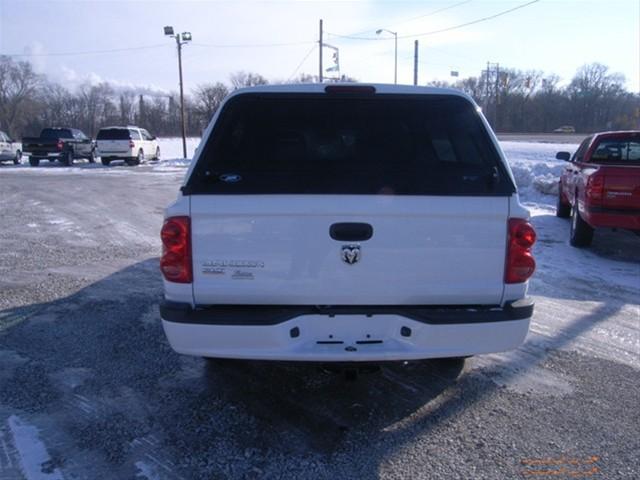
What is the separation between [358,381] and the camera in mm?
3844

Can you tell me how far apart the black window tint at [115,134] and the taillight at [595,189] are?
25622 millimetres

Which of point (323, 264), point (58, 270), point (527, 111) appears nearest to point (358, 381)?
point (323, 264)

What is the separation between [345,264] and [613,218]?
6.07 metres

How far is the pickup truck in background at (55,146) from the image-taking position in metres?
27.9

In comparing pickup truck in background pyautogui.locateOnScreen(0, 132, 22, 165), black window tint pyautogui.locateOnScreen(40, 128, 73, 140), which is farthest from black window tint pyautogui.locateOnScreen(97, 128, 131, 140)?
pickup truck in background pyautogui.locateOnScreen(0, 132, 22, 165)

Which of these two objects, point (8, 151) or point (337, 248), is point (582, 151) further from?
point (8, 151)

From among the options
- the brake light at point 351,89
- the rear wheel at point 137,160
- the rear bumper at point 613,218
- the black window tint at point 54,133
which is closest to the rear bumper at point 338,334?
the brake light at point 351,89

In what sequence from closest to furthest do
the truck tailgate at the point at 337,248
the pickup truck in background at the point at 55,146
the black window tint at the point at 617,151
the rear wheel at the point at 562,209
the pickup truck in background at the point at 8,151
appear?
the truck tailgate at the point at 337,248, the black window tint at the point at 617,151, the rear wheel at the point at 562,209, the pickup truck in background at the point at 55,146, the pickup truck in background at the point at 8,151

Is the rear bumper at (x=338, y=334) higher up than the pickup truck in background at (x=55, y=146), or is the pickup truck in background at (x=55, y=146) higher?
the pickup truck in background at (x=55, y=146)

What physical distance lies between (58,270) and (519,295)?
6040 millimetres

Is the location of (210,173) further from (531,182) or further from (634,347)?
(531,182)

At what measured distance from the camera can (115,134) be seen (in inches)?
1120

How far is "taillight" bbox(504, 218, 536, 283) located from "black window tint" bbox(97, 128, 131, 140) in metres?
28.4

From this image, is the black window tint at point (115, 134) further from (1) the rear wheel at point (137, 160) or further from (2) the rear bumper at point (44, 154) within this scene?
(2) the rear bumper at point (44, 154)
